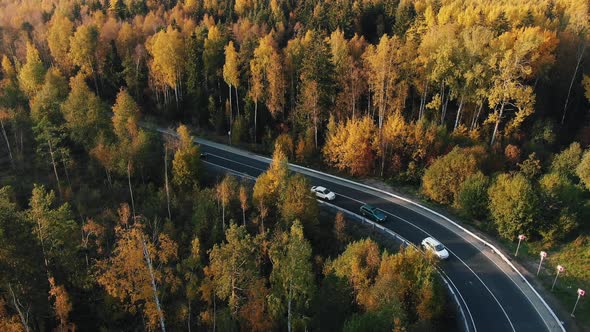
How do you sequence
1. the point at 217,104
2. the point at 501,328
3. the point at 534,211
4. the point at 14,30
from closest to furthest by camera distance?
the point at 501,328 → the point at 534,211 → the point at 217,104 → the point at 14,30

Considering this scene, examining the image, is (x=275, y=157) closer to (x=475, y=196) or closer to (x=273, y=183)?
(x=273, y=183)

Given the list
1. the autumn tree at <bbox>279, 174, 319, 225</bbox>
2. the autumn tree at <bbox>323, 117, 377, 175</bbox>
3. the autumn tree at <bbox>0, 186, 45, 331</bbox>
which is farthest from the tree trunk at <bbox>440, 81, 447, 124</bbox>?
the autumn tree at <bbox>0, 186, 45, 331</bbox>

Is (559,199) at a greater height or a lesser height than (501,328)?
greater

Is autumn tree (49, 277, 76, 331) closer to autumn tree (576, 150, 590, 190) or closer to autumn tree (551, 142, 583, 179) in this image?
autumn tree (576, 150, 590, 190)

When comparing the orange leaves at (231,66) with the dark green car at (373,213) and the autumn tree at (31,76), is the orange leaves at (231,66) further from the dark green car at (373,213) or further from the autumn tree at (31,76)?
the dark green car at (373,213)

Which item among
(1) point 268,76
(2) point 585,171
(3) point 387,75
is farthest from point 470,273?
(1) point 268,76

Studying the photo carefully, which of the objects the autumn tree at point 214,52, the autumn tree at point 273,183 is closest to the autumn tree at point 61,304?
the autumn tree at point 273,183

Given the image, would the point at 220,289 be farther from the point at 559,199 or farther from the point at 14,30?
the point at 14,30

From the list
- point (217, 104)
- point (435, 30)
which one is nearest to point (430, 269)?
point (435, 30)
